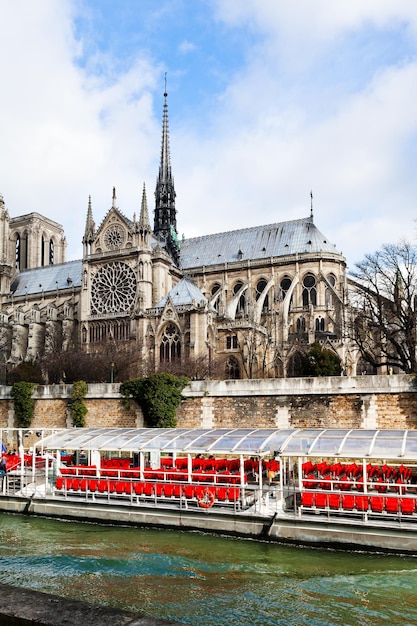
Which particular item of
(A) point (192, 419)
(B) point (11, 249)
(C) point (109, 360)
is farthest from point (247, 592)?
(B) point (11, 249)

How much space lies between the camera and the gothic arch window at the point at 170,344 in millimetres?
45219

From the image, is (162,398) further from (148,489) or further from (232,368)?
(232,368)

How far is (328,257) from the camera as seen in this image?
55.8 m

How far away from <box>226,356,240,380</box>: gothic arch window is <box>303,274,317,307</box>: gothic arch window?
11540 millimetres

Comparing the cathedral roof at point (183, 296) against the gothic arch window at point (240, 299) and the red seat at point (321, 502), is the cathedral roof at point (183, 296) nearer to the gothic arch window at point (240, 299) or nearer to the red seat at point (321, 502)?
the gothic arch window at point (240, 299)

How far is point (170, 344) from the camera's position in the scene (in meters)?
45.7

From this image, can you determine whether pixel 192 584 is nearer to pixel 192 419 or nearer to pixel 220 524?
pixel 220 524

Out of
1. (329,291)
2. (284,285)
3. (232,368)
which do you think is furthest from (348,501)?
(284,285)

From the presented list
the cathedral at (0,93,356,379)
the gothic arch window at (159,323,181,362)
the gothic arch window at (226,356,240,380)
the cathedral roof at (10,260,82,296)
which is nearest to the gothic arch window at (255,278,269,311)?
the cathedral at (0,93,356,379)

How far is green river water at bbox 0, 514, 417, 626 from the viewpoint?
10.8m

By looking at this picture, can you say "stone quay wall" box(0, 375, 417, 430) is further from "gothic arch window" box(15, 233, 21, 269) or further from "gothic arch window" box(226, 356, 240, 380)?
"gothic arch window" box(15, 233, 21, 269)

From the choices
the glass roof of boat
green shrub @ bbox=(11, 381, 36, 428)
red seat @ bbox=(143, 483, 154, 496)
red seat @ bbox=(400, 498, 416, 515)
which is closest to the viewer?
red seat @ bbox=(400, 498, 416, 515)

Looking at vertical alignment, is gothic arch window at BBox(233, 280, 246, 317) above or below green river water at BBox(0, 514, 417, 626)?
above

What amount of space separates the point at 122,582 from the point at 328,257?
153ft
